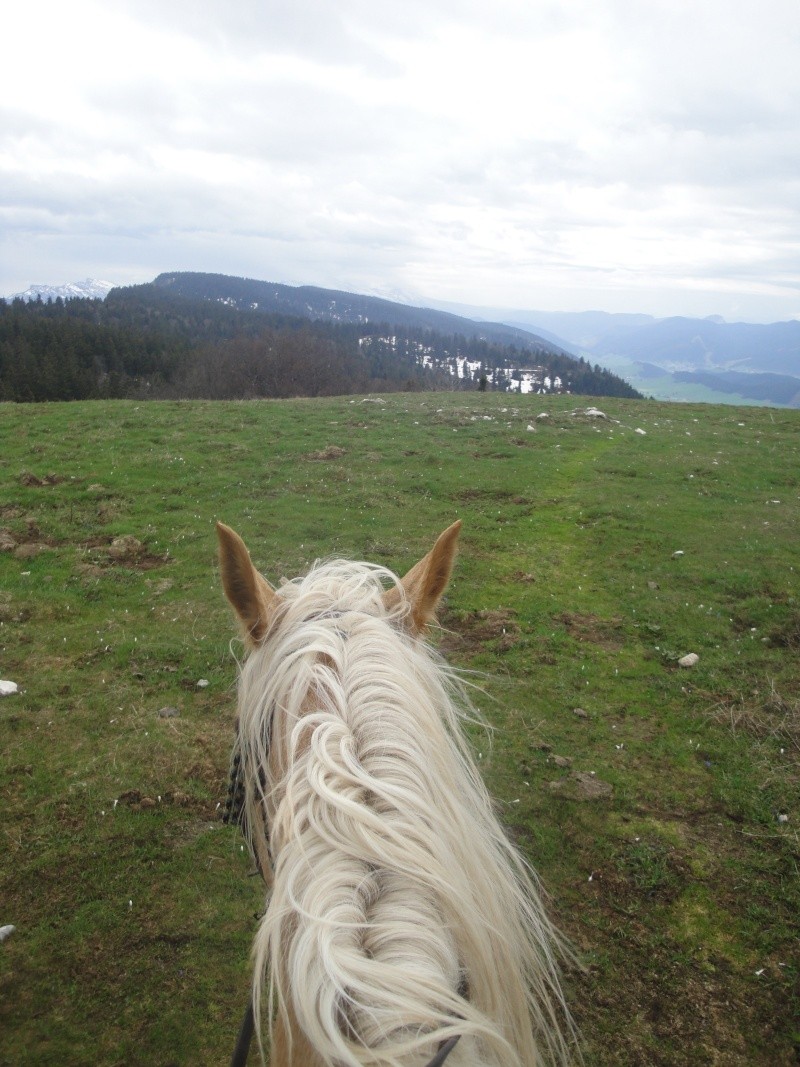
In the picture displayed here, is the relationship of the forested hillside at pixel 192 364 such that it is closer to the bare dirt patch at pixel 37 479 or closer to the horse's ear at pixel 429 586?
Answer: the bare dirt patch at pixel 37 479

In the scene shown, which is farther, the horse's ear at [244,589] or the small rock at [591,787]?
the small rock at [591,787]

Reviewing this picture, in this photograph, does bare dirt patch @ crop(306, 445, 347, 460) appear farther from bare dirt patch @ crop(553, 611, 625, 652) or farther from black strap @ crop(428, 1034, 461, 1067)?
black strap @ crop(428, 1034, 461, 1067)

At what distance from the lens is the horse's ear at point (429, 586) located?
2.26 meters

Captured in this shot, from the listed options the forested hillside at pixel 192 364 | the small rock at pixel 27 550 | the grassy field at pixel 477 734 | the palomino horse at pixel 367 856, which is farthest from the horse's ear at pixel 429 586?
the forested hillside at pixel 192 364

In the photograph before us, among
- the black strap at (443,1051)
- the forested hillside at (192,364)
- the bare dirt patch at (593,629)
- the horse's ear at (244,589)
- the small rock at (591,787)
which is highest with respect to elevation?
the forested hillside at (192,364)

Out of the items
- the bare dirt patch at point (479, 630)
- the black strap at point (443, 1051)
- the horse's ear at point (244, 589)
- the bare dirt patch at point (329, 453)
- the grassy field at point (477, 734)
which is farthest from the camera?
the bare dirt patch at point (329, 453)

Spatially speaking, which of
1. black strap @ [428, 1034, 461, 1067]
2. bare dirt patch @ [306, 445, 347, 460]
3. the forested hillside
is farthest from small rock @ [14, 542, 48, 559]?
the forested hillside

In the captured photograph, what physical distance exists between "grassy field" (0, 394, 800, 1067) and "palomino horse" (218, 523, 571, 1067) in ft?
7.65

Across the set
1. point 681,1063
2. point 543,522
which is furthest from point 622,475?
point 681,1063

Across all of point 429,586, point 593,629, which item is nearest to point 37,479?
point 593,629

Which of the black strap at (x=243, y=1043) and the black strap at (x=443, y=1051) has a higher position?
the black strap at (x=443, y=1051)

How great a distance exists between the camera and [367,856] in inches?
50.1

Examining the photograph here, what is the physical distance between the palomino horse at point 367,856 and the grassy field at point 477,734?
233 cm

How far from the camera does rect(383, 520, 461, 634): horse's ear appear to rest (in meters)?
2.26
